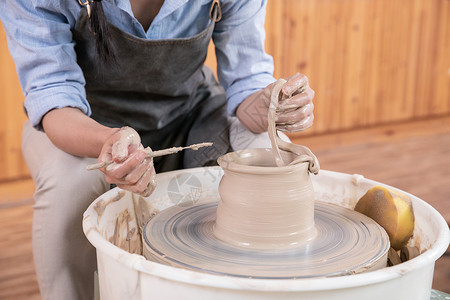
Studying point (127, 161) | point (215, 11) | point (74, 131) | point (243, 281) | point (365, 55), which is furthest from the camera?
point (365, 55)

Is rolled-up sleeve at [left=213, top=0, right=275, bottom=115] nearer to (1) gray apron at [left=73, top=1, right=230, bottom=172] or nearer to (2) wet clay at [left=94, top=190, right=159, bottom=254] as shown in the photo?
(1) gray apron at [left=73, top=1, right=230, bottom=172]

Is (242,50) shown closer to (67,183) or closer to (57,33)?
(57,33)

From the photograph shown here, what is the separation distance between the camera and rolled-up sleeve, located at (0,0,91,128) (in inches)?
45.6

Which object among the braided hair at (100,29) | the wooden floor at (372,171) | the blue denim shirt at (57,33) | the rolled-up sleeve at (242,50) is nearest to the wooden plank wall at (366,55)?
the wooden floor at (372,171)

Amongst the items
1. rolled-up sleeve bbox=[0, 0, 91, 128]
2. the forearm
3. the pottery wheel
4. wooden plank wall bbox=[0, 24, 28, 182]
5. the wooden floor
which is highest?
rolled-up sleeve bbox=[0, 0, 91, 128]

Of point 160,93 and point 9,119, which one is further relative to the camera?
point 9,119

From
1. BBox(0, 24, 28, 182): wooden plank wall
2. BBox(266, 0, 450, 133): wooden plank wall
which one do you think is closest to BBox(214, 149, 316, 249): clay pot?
BBox(0, 24, 28, 182): wooden plank wall

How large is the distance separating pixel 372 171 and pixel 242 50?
1668mm

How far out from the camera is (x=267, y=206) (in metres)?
0.97

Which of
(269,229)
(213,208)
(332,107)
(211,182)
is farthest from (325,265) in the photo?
(332,107)

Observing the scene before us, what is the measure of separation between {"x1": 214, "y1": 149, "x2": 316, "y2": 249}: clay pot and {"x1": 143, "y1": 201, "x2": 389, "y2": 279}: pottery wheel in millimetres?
22

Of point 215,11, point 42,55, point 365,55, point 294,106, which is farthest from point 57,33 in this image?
point 365,55

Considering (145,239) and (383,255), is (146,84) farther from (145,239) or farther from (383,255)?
(383,255)

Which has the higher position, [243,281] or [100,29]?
[100,29]
